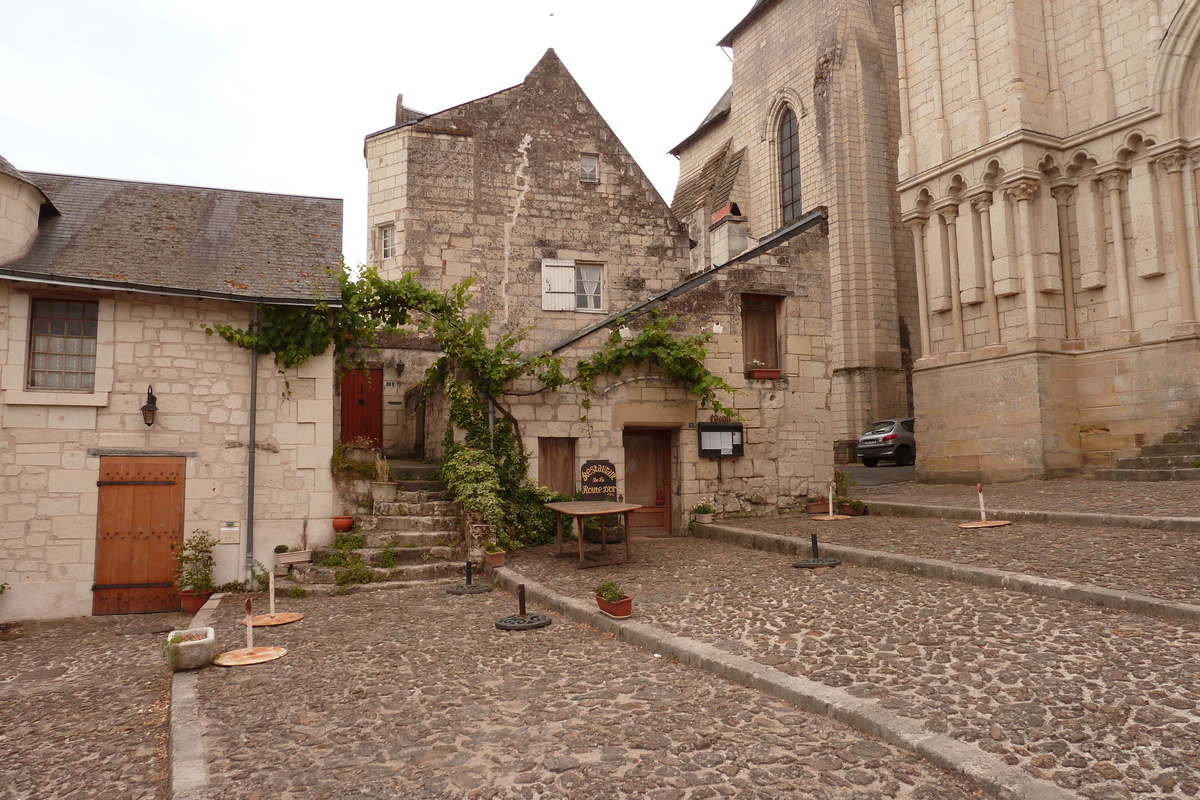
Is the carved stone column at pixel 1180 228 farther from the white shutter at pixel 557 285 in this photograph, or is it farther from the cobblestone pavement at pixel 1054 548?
the white shutter at pixel 557 285

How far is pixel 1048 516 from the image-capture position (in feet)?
30.6

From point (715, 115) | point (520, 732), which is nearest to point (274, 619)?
point (520, 732)

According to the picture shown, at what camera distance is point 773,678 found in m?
4.53

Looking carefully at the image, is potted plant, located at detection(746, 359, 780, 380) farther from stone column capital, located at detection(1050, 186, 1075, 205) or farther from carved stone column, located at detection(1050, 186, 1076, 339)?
stone column capital, located at detection(1050, 186, 1075, 205)

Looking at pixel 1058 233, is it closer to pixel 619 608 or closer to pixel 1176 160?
pixel 1176 160

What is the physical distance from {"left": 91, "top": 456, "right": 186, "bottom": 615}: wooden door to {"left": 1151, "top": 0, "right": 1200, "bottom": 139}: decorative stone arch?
16294mm

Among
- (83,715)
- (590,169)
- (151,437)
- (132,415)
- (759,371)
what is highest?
(590,169)

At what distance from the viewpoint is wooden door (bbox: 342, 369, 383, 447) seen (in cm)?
1448

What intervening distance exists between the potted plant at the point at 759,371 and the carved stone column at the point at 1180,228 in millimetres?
7092

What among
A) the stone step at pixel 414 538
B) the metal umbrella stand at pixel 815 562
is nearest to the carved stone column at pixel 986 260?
the metal umbrella stand at pixel 815 562

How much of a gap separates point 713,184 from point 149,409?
22.8 m

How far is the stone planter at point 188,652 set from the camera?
5469 millimetres

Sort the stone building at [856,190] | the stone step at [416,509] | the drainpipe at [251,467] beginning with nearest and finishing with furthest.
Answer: the drainpipe at [251,467] < the stone step at [416,509] < the stone building at [856,190]

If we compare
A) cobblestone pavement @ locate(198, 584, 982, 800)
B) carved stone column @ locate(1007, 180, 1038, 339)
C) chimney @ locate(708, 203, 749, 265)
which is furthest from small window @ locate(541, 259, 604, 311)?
cobblestone pavement @ locate(198, 584, 982, 800)
